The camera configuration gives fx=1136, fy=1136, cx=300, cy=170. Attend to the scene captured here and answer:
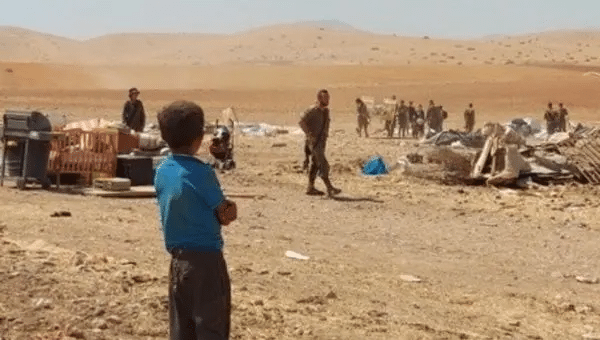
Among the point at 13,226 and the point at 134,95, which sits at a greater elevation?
the point at 134,95

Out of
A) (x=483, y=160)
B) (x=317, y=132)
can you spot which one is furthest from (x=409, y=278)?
(x=483, y=160)

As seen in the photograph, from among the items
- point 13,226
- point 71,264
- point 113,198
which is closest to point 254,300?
point 71,264

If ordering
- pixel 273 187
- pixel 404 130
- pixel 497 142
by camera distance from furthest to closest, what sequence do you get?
pixel 404 130
pixel 497 142
pixel 273 187

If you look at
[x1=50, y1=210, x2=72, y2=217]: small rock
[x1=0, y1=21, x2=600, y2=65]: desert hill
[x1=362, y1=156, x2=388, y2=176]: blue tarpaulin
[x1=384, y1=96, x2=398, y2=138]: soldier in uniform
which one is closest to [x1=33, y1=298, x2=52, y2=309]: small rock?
[x1=50, y1=210, x2=72, y2=217]: small rock

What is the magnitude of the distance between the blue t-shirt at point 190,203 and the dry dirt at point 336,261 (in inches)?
75.4

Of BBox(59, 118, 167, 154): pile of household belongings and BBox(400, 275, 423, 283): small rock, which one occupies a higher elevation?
BBox(59, 118, 167, 154): pile of household belongings

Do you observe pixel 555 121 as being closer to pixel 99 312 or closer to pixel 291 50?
pixel 99 312

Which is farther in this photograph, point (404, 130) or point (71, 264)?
point (404, 130)

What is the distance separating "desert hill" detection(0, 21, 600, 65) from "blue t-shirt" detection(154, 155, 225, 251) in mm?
85082

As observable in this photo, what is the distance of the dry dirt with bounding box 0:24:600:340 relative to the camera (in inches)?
283

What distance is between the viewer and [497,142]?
18.0 m

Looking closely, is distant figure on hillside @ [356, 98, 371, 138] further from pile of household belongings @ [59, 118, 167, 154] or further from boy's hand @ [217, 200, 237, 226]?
boy's hand @ [217, 200, 237, 226]

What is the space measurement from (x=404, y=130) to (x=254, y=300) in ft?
85.4

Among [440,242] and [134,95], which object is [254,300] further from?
[134,95]
